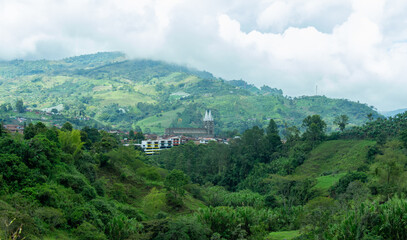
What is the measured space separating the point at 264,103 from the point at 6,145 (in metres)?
154

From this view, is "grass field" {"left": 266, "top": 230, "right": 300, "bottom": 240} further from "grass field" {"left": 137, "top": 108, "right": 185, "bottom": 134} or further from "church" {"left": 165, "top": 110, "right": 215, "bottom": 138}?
"grass field" {"left": 137, "top": 108, "right": 185, "bottom": 134}

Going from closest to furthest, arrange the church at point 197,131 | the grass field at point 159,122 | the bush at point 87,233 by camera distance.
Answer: the bush at point 87,233 < the church at point 197,131 < the grass field at point 159,122

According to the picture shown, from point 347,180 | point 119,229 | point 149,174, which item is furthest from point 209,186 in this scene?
point 119,229

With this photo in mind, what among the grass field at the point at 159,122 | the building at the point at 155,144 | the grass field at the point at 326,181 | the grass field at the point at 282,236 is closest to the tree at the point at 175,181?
the grass field at the point at 282,236

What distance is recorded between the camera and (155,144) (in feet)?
253

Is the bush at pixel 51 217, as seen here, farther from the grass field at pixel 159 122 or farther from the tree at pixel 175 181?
the grass field at pixel 159 122

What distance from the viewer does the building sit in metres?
75.3

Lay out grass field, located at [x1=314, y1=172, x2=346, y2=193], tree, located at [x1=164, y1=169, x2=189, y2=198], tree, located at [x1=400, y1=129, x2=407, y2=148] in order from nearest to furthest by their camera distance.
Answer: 1. tree, located at [x1=164, y1=169, x2=189, y2=198]
2. grass field, located at [x1=314, y1=172, x2=346, y2=193]
3. tree, located at [x1=400, y1=129, x2=407, y2=148]

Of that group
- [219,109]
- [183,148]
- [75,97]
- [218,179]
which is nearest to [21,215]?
[218,179]

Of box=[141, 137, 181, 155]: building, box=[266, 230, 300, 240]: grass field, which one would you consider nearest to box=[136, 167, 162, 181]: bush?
box=[266, 230, 300, 240]: grass field

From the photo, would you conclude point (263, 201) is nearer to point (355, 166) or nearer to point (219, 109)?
point (355, 166)

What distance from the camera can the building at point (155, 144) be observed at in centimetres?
7534

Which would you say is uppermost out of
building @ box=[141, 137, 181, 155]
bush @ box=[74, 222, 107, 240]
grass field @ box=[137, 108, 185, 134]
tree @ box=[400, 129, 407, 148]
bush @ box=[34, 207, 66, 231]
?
grass field @ box=[137, 108, 185, 134]

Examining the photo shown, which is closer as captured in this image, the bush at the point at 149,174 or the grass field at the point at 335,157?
the bush at the point at 149,174
